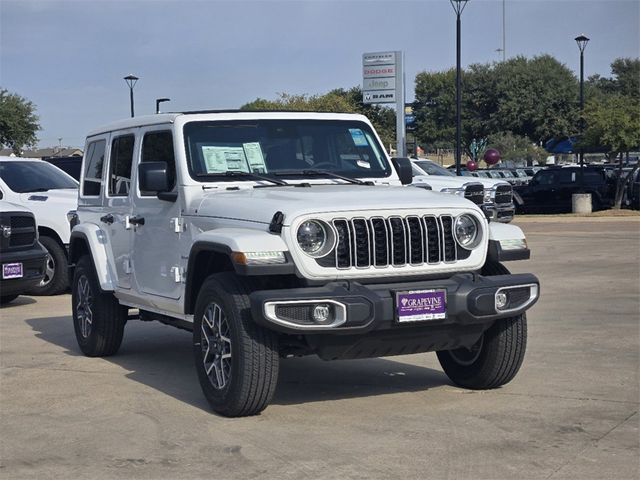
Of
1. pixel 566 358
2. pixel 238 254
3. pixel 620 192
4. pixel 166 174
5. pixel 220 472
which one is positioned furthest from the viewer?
pixel 620 192

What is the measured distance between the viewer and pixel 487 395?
7.56 meters

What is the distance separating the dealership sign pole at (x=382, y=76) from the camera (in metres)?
44.1

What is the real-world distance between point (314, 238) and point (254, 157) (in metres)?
1.60

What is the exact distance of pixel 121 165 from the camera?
9.20 meters

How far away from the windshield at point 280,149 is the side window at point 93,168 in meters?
1.91

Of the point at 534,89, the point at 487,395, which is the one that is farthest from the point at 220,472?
the point at 534,89

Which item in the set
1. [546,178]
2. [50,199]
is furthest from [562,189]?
[50,199]

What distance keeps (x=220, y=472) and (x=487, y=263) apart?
2610 millimetres

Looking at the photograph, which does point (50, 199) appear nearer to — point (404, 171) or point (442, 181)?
point (404, 171)

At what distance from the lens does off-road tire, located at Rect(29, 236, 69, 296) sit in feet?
48.0

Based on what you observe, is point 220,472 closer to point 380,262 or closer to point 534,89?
point 380,262

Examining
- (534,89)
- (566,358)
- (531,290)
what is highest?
(534,89)

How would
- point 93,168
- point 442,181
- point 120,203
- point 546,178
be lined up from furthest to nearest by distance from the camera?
point 546,178, point 442,181, point 93,168, point 120,203

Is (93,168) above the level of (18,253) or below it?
above
